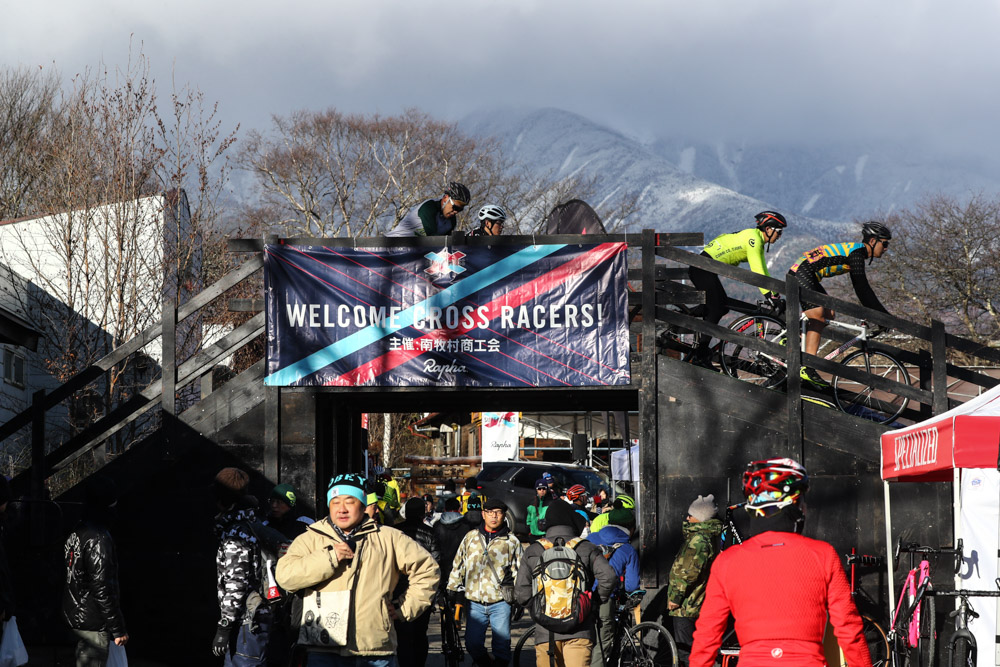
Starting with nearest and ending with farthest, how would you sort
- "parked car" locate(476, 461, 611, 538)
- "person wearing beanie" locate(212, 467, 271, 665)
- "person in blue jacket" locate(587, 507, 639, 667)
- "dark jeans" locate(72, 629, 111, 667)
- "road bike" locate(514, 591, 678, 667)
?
"person wearing beanie" locate(212, 467, 271, 665) < "dark jeans" locate(72, 629, 111, 667) < "road bike" locate(514, 591, 678, 667) < "person in blue jacket" locate(587, 507, 639, 667) < "parked car" locate(476, 461, 611, 538)

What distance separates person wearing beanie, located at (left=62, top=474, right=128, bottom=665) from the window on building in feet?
68.3

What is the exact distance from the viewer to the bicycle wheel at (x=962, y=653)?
8.98 m

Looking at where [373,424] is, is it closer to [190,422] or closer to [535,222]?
[535,222]

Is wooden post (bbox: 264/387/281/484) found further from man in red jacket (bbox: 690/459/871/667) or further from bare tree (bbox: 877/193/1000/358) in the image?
bare tree (bbox: 877/193/1000/358)

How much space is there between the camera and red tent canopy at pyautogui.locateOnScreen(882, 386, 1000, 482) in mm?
8258

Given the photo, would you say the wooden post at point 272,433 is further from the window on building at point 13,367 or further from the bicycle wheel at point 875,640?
the window on building at point 13,367

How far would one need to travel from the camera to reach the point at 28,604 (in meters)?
10.8

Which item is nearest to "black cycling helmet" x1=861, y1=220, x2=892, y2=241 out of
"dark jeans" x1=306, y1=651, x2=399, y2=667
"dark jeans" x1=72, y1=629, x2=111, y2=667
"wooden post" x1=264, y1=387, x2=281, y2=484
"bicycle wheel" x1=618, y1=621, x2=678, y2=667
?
"bicycle wheel" x1=618, y1=621, x2=678, y2=667

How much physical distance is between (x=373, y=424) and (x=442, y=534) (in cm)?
3955

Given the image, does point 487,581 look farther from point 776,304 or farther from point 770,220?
point 770,220

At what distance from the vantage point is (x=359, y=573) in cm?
590

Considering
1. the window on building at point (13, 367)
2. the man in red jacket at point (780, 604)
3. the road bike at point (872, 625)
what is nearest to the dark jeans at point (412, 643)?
the road bike at point (872, 625)

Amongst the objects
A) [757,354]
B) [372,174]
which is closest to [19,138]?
[372,174]

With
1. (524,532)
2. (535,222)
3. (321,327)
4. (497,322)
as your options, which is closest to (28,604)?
(321,327)
